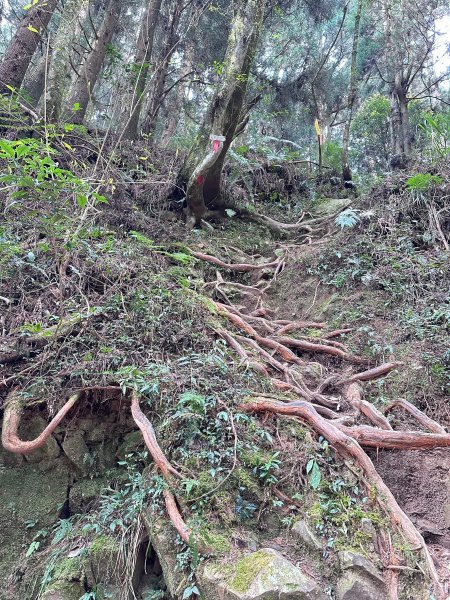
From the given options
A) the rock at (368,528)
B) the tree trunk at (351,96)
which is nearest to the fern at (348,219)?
the tree trunk at (351,96)

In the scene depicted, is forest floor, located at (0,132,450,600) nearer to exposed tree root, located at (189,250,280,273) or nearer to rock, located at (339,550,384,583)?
rock, located at (339,550,384,583)

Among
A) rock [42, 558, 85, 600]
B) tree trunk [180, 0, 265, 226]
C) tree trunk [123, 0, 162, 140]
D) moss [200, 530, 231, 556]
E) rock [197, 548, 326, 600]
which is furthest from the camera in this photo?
tree trunk [123, 0, 162, 140]

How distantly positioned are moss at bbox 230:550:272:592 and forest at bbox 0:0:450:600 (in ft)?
0.07

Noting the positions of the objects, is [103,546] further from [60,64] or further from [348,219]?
[60,64]

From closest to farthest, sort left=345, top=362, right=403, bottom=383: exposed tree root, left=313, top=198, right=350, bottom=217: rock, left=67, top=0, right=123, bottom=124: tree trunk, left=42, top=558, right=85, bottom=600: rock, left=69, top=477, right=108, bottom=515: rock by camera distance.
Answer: left=42, top=558, right=85, bottom=600: rock < left=69, top=477, right=108, bottom=515: rock < left=345, top=362, right=403, bottom=383: exposed tree root < left=67, top=0, right=123, bottom=124: tree trunk < left=313, top=198, right=350, bottom=217: rock

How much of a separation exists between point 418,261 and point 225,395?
3.74m

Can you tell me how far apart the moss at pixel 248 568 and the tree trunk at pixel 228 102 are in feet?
19.0

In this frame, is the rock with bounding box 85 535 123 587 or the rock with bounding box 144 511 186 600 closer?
the rock with bounding box 144 511 186 600

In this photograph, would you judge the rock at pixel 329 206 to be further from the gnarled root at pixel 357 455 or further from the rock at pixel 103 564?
the rock at pixel 103 564

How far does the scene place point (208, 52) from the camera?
11781 millimetres

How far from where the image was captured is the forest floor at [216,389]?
9.41 feet

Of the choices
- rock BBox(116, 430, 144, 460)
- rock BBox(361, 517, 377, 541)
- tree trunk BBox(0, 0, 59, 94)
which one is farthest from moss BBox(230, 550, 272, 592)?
tree trunk BBox(0, 0, 59, 94)

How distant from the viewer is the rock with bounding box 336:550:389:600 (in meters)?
2.39

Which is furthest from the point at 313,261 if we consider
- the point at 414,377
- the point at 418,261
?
the point at 414,377
